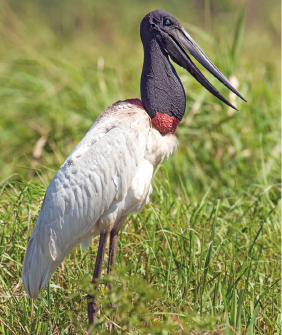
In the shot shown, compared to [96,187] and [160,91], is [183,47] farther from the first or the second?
[96,187]

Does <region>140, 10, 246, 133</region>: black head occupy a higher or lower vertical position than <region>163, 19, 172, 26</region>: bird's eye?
lower

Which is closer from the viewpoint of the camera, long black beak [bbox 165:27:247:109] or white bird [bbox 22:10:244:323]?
white bird [bbox 22:10:244:323]

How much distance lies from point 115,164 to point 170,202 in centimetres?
119

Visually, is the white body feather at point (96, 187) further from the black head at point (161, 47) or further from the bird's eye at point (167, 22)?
the bird's eye at point (167, 22)

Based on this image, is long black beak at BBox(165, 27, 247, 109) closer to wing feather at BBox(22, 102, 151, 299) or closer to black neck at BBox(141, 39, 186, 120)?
black neck at BBox(141, 39, 186, 120)

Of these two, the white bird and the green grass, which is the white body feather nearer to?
the white bird

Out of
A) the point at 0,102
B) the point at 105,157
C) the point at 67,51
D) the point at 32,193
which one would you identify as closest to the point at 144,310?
the point at 105,157

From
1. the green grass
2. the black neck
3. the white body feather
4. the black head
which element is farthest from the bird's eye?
the green grass

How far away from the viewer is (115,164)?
7.84ft

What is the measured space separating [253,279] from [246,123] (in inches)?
100

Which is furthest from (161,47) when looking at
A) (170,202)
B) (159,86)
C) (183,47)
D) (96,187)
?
(170,202)

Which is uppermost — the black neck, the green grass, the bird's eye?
the bird's eye

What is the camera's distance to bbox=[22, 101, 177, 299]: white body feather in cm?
239

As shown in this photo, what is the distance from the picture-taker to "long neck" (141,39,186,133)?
2.52 m
